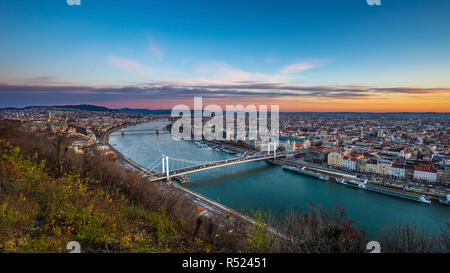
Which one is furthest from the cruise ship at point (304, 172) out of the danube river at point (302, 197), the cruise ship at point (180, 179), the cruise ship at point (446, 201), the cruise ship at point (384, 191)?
the cruise ship at point (180, 179)

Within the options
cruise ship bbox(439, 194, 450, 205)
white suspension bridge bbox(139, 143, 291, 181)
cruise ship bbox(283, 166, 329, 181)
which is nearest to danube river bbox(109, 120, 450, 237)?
cruise ship bbox(439, 194, 450, 205)

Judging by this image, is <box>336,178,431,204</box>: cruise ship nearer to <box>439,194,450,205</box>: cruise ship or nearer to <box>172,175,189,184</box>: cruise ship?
<box>439,194,450,205</box>: cruise ship

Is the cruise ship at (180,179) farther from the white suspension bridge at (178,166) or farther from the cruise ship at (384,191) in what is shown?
the cruise ship at (384,191)

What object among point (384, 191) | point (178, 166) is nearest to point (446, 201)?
point (384, 191)

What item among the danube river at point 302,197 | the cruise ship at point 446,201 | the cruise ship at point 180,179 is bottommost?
the danube river at point 302,197

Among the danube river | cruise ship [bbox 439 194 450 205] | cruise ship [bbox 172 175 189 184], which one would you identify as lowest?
the danube river

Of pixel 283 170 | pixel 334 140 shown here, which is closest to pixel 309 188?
pixel 283 170

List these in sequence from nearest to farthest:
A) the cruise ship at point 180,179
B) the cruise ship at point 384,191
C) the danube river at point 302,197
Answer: the danube river at point 302,197 → the cruise ship at point 384,191 → the cruise ship at point 180,179
